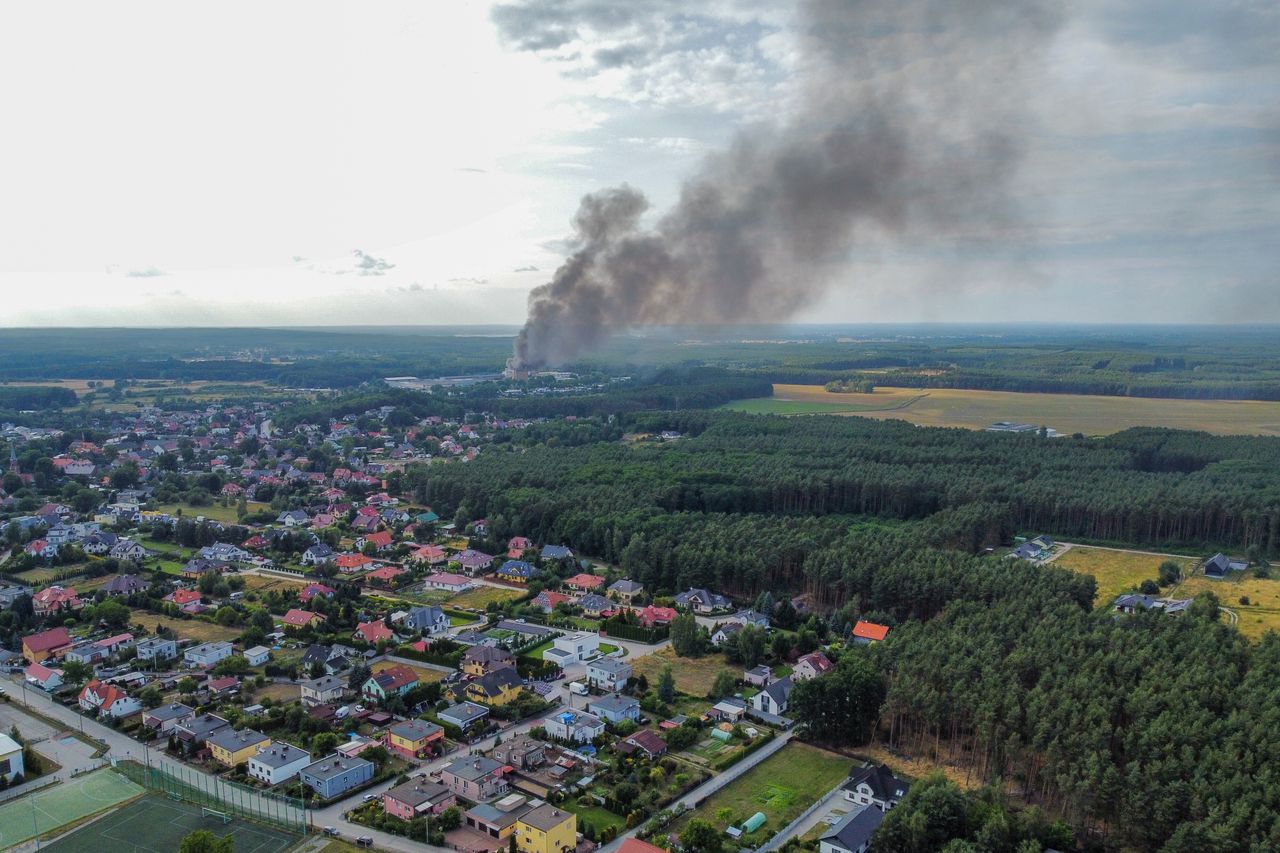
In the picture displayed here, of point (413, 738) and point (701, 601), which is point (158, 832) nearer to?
point (413, 738)

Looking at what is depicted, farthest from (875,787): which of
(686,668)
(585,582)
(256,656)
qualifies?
(256,656)

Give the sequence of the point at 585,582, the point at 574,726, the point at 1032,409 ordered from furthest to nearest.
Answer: the point at 1032,409, the point at 585,582, the point at 574,726

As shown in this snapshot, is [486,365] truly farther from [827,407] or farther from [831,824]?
[831,824]

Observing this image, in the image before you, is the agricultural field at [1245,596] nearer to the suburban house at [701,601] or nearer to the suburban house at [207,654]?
the suburban house at [701,601]

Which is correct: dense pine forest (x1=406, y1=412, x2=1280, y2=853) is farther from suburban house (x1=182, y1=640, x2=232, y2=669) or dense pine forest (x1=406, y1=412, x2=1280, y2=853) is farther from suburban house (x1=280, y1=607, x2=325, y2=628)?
suburban house (x1=182, y1=640, x2=232, y2=669)

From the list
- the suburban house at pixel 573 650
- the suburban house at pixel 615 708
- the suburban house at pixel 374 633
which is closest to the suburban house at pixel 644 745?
the suburban house at pixel 615 708
